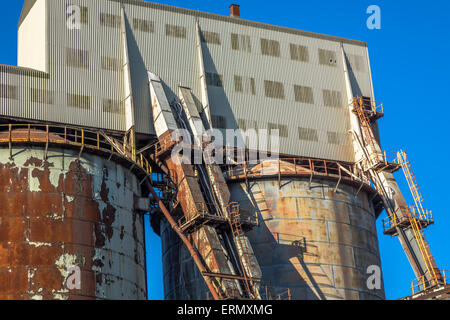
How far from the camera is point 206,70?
5441cm

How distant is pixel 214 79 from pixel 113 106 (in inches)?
301

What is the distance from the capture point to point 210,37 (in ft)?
182

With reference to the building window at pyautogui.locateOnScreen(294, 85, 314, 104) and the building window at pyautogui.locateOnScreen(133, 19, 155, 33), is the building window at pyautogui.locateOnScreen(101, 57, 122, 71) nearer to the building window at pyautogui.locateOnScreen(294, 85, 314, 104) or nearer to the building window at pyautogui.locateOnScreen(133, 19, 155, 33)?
the building window at pyautogui.locateOnScreen(133, 19, 155, 33)

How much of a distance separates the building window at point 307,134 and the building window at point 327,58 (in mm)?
5679

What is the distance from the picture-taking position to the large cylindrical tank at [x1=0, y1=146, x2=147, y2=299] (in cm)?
3828

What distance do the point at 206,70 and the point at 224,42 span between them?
111 inches

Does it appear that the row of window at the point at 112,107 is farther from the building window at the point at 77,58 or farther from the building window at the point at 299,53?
the building window at the point at 299,53

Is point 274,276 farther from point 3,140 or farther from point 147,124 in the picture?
point 3,140

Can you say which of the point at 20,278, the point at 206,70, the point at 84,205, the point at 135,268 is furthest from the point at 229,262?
the point at 206,70

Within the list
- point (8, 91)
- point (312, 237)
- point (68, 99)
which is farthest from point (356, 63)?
point (8, 91)

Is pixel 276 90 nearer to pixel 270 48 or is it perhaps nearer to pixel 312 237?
pixel 270 48

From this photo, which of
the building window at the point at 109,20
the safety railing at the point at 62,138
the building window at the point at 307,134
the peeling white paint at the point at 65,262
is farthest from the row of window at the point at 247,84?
the peeling white paint at the point at 65,262

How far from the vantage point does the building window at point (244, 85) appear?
181 feet

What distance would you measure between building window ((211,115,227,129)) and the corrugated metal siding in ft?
1.10
